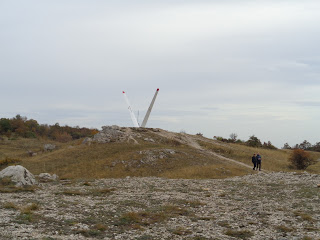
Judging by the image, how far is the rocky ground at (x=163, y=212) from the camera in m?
13.3

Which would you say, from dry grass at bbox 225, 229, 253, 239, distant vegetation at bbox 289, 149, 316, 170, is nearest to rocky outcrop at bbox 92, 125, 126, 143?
distant vegetation at bbox 289, 149, 316, 170

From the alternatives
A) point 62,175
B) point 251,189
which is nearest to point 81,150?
point 62,175

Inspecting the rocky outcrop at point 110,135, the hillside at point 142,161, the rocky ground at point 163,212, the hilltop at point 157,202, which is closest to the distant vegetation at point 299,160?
the hillside at point 142,161

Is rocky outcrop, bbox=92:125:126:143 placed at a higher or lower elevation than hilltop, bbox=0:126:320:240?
higher

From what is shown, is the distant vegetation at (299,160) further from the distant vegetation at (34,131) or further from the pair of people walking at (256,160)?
the distant vegetation at (34,131)

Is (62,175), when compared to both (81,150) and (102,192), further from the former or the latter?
(102,192)

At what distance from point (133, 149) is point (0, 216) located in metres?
27.9

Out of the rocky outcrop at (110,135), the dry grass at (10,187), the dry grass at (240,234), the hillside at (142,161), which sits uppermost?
the rocky outcrop at (110,135)

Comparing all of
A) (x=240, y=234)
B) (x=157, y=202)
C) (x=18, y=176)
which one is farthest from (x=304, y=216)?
(x=18, y=176)

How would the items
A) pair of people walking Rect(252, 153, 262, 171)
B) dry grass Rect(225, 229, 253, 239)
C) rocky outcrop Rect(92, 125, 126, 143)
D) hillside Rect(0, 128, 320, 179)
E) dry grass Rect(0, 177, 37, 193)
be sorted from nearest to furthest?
dry grass Rect(225, 229, 253, 239)
dry grass Rect(0, 177, 37, 193)
hillside Rect(0, 128, 320, 179)
pair of people walking Rect(252, 153, 262, 171)
rocky outcrop Rect(92, 125, 126, 143)

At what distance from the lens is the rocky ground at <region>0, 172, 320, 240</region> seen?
13.3 meters

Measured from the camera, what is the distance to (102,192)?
23031 mm

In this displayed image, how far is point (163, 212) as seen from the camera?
674 inches

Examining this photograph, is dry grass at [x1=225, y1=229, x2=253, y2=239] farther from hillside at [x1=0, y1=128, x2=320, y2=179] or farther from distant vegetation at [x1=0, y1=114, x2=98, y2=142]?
distant vegetation at [x1=0, y1=114, x2=98, y2=142]
